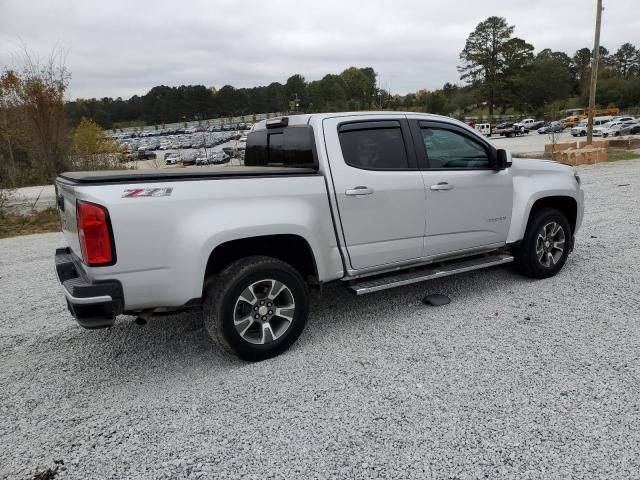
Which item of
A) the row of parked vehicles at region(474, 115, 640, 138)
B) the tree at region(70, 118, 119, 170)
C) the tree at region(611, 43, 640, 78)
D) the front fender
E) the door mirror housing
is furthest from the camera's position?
the tree at region(611, 43, 640, 78)

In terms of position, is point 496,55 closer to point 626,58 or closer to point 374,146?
point 626,58

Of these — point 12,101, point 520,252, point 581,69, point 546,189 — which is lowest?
point 520,252

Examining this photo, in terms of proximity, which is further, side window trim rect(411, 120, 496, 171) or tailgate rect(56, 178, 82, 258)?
side window trim rect(411, 120, 496, 171)

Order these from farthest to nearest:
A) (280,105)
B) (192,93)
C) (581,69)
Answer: (192,93), (581,69), (280,105)

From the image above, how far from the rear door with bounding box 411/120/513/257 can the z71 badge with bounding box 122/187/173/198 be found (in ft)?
7.59

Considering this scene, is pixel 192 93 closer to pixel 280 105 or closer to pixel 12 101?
pixel 280 105

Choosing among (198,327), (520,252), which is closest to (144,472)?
(198,327)

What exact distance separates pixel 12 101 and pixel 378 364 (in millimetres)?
13481

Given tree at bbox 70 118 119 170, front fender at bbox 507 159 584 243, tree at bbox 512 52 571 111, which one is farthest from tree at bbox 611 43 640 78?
front fender at bbox 507 159 584 243

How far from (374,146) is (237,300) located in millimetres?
1829

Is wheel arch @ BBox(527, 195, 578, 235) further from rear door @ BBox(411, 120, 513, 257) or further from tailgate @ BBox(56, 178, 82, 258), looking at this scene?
tailgate @ BBox(56, 178, 82, 258)

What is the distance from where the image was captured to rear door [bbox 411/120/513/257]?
14.5 feet

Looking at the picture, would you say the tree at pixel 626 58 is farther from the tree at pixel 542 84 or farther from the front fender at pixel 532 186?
the front fender at pixel 532 186

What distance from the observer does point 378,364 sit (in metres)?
3.59
